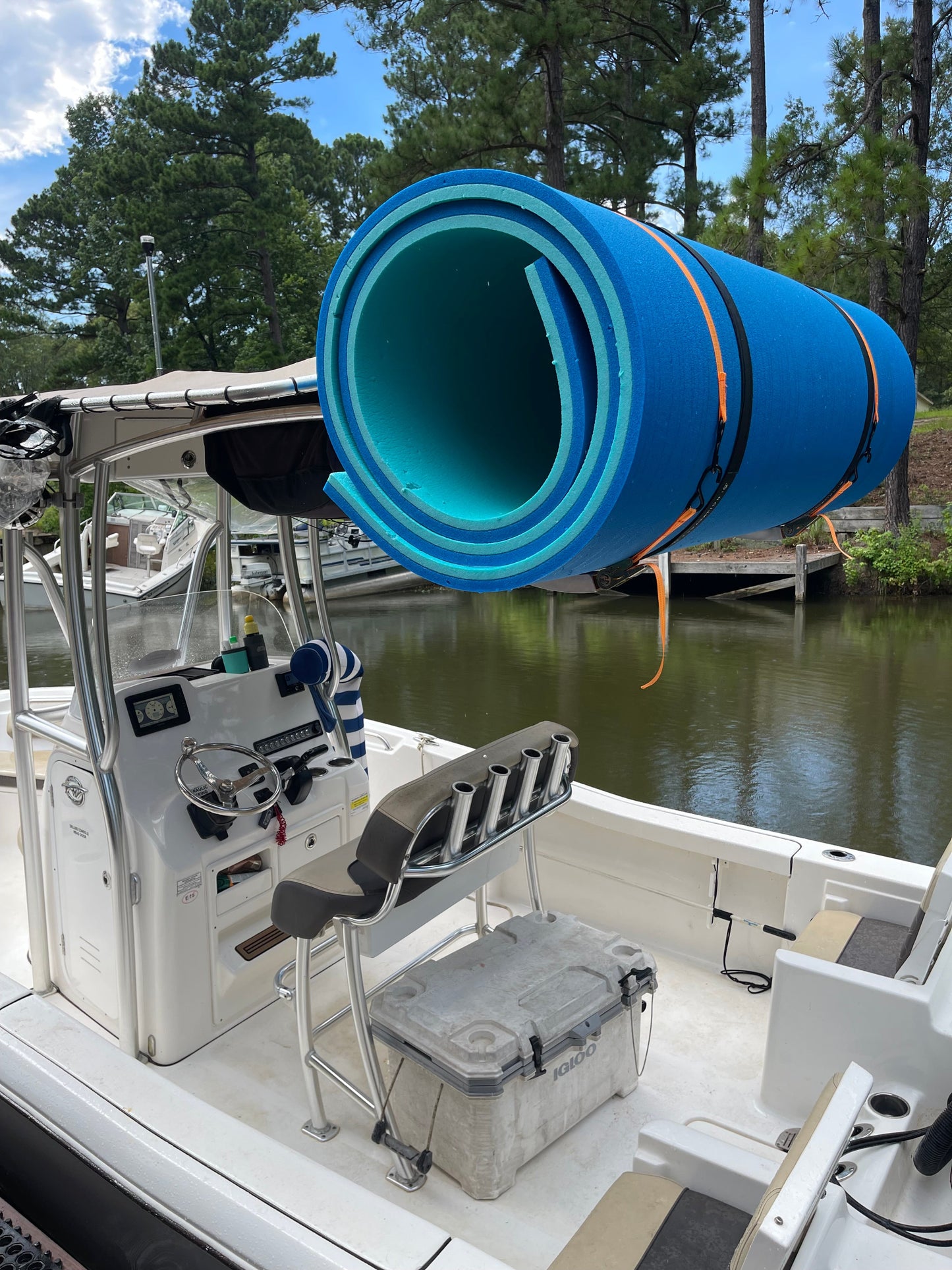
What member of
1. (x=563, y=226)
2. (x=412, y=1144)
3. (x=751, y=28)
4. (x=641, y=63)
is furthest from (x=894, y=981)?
(x=641, y=63)

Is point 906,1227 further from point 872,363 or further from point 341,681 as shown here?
point 341,681

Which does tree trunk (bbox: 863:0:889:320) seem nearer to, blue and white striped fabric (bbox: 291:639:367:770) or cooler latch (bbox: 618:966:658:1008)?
blue and white striped fabric (bbox: 291:639:367:770)

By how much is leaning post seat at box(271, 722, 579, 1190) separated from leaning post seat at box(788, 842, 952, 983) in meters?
0.81

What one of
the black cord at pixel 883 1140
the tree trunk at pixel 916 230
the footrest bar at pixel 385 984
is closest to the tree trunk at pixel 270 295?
the tree trunk at pixel 916 230

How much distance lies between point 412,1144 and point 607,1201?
78 cm

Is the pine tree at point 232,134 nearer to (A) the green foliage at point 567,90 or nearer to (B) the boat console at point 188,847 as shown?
(A) the green foliage at point 567,90

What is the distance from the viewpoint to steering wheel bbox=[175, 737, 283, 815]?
2.50 m

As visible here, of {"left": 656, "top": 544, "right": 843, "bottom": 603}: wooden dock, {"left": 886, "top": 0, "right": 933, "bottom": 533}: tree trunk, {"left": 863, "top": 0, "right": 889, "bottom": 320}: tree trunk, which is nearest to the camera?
{"left": 863, "top": 0, "right": 889, "bottom": 320}: tree trunk

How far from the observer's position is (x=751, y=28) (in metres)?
14.9

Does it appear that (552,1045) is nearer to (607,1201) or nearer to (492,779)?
(607,1201)

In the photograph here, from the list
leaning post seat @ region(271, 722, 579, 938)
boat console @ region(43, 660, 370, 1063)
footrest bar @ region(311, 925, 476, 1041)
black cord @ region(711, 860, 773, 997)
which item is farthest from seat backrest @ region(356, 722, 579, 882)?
black cord @ region(711, 860, 773, 997)

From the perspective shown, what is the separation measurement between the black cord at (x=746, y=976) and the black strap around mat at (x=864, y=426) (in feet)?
5.47

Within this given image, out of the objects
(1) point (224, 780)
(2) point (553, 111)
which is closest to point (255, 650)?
(1) point (224, 780)

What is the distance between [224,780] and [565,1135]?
1.32 m
